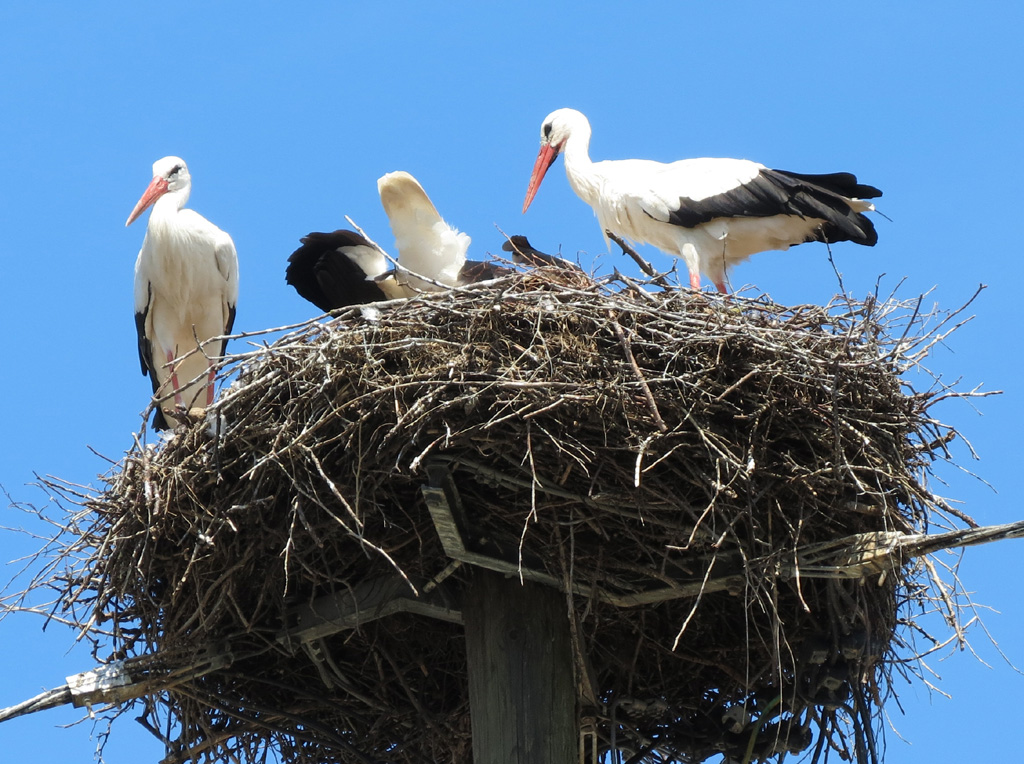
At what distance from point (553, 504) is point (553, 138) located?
3.90m

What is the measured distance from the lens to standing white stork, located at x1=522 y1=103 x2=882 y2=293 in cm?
735

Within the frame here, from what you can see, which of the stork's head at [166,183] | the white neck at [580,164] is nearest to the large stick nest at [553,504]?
the white neck at [580,164]

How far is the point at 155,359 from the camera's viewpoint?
26.2 ft

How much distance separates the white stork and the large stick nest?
6.65 feet

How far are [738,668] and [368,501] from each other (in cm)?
147

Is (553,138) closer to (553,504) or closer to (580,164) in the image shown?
(580,164)

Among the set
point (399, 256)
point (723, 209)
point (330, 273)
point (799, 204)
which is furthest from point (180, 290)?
point (799, 204)

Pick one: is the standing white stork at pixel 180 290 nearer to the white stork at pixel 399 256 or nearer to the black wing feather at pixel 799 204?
the white stork at pixel 399 256

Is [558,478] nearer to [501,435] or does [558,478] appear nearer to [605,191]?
[501,435]

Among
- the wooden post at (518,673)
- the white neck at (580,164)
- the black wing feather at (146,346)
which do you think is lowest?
the wooden post at (518,673)

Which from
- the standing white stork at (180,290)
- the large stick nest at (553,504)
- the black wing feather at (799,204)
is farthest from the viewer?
the standing white stork at (180,290)

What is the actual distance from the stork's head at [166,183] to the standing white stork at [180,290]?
0.82ft

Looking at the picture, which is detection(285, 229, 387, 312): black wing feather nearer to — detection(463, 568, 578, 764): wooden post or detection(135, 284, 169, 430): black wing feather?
detection(135, 284, 169, 430): black wing feather

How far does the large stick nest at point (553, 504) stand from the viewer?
4.76 metres
